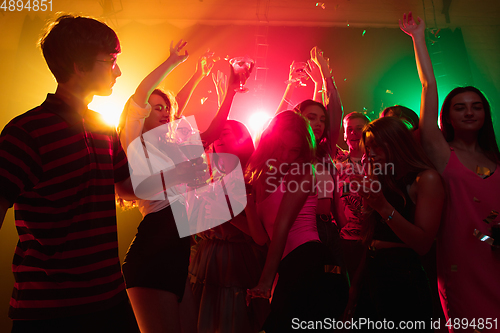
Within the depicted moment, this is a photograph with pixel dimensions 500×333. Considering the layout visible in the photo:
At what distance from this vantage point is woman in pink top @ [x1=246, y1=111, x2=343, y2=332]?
113cm

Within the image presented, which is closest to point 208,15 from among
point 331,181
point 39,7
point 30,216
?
point 39,7

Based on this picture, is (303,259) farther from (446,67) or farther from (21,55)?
(21,55)

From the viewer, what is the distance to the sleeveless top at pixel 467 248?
1.28 m

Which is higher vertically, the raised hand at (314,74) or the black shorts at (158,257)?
the raised hand at (314,74)

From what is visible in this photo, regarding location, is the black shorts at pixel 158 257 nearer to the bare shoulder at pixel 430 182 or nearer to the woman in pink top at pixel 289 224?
the woman in pink top at pixel 289 224

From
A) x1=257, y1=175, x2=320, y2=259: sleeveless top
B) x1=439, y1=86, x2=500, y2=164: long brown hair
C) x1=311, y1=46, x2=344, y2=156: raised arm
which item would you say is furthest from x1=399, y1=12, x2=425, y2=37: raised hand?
x1=257, y1=175, x2=320, y2=259: sleeveless top

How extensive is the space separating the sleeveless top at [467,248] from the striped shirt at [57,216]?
4.85 ft

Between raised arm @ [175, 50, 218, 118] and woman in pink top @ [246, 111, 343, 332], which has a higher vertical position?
raised arm @ [175, 50, 218, 118]

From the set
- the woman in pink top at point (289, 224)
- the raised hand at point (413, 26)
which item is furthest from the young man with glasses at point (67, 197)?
the raised hand at point (413, 26)

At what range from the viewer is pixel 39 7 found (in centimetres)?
414

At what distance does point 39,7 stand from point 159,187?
468 centimetres

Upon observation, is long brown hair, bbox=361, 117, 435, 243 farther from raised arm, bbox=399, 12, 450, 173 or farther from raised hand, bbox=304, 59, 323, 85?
raised hand, bbox=304, 59, 323, 85

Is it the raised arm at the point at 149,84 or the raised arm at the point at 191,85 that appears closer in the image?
the raised arm at the point at 149,84

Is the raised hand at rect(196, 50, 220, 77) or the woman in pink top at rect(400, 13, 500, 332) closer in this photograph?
the woman in pink top at rect(400, 13, 500, 332)
